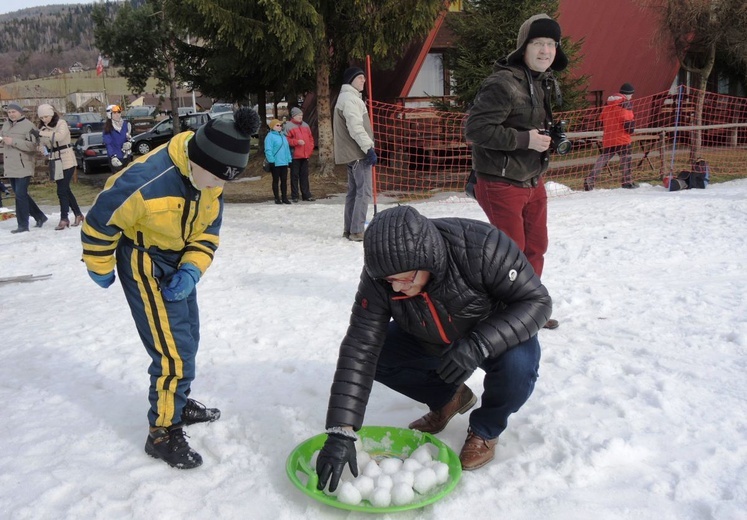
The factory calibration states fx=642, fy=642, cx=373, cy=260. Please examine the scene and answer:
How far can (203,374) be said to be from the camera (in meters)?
3.67

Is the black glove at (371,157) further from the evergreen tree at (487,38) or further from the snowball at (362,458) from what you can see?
the evergreen tree at (487,38)

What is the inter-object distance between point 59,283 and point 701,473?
17.7 feet

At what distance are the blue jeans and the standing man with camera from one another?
2.94 meters

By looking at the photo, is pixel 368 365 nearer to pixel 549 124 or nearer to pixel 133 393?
pixel 133 393

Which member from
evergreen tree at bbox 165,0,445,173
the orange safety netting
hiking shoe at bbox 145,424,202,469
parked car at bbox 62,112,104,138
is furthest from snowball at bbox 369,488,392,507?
parked car at bbox 62,112,104,138

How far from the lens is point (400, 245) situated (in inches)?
84.0

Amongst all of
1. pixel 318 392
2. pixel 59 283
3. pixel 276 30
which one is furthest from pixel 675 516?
pixel 276 30

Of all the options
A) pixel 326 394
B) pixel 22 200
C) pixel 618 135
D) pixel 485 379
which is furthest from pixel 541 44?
pixel 22 200

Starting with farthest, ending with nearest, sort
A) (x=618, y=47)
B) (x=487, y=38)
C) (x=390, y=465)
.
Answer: (x=618, y=47) < (x=487, y=38) < (x=390, y=465)

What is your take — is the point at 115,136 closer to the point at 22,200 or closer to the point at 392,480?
the point at 22,200

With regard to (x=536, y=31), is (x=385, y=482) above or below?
below

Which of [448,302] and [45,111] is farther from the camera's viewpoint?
[45,111]

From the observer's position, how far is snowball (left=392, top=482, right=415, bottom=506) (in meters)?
2.29

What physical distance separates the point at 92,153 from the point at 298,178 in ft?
33.4
